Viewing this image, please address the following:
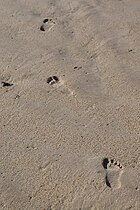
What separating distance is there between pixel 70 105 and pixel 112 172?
18.7 inches

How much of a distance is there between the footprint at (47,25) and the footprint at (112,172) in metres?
1.08

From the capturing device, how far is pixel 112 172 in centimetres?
204

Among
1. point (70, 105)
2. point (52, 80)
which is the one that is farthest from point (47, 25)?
point (70, 105)

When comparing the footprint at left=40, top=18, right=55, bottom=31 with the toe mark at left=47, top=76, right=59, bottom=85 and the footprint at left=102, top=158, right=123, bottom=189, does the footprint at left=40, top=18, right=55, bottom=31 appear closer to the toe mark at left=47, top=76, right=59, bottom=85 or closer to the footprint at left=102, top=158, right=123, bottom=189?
the toe mark at left=47, top=76, right=59, bottom=85

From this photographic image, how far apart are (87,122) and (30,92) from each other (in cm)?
38

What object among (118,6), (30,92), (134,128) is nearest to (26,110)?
(30,92)

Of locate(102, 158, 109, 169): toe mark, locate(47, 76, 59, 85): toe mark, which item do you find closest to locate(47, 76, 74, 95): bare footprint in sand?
locate(47, 76, 59, 85): toe mark

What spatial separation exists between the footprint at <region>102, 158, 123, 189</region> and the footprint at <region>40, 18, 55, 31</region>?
1.08 meters

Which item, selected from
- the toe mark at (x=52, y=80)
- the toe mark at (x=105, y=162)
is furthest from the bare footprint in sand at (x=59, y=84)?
the toe mark at (x=105, y=162)

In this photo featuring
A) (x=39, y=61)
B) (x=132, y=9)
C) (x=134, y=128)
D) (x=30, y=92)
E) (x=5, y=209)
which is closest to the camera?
(x=5, y=209)

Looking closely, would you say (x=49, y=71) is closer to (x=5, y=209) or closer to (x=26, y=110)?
(x=26, y=110)

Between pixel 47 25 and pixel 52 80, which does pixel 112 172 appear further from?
pixel 47 25

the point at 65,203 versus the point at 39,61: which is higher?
the point at 39,61

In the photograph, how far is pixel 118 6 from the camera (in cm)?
297
